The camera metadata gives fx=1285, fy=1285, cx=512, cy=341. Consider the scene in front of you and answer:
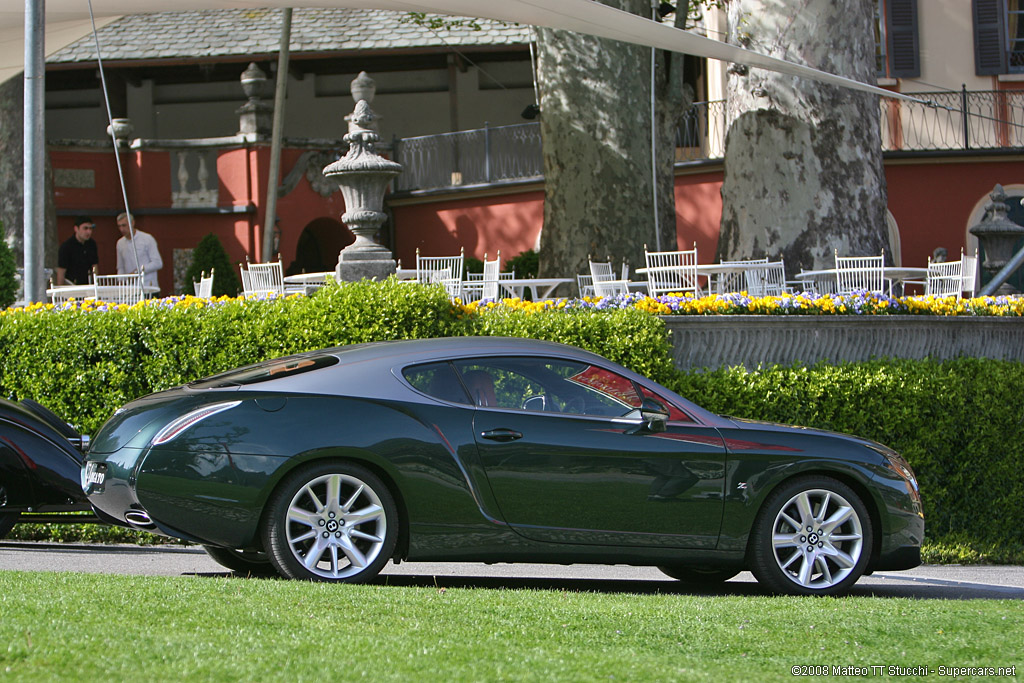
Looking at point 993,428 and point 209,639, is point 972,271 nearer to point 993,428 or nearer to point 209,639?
point 993,428

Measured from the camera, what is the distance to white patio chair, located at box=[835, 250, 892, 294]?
13.5 meters

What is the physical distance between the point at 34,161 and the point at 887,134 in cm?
1657

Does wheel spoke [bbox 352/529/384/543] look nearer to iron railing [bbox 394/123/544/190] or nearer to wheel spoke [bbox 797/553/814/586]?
wheel spoke [bbox 797/553/814/586]

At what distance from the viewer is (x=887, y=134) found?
22969mm

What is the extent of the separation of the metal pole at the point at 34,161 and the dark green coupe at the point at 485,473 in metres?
4.04

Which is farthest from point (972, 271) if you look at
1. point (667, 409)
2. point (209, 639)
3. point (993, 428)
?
point (209, 639)

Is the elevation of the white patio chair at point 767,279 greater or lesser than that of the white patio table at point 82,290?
lesser

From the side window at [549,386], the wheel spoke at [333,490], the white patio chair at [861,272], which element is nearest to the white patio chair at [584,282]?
the white patio chair at [861,272]

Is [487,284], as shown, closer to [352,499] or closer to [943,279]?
[943,279]

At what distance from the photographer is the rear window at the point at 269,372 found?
269 inches

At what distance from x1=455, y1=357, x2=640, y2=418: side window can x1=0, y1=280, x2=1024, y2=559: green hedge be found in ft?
7.13

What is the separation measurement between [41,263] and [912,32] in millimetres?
19177

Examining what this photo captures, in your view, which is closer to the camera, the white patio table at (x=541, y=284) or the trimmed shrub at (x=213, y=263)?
the white patio table at (x=541, y=284)

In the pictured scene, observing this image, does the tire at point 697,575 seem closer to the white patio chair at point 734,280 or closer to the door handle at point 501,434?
the door handle at point 501,434
